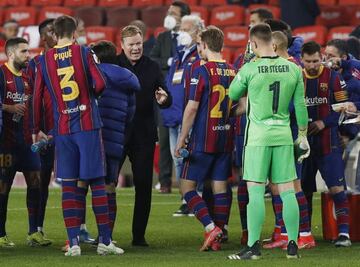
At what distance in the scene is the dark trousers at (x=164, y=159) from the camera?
16.7m

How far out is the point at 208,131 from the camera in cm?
1107

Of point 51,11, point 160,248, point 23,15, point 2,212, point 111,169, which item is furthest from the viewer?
point 23,15

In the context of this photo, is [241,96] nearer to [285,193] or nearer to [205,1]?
[285,193]

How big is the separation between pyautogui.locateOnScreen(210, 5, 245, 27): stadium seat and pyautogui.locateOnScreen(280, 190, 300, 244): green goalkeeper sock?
1132 cm

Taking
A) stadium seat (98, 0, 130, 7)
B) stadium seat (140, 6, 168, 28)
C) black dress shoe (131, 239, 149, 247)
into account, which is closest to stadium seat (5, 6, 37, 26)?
stadium seat (98, 0, 130, 7)

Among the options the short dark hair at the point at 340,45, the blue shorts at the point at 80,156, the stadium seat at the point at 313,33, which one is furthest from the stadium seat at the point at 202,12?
the blue shorts at the point at 80,156

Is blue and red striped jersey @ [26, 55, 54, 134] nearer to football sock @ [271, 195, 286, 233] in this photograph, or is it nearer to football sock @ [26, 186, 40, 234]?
football sock @ [26, 186, 40, 234]

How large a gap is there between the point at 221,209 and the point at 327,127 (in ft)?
3.94

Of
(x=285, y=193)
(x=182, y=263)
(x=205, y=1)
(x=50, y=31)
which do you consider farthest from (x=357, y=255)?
(x=205, y=1)

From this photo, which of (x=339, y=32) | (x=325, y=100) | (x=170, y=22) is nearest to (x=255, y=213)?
(x=325, y=100)

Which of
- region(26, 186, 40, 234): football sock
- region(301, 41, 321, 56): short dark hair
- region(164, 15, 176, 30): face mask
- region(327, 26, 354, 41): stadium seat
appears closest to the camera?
region(301, 41, 321, 56): short dark hair

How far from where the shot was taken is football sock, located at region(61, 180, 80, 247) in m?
10.4

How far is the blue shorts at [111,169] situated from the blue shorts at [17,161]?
3.20 ft

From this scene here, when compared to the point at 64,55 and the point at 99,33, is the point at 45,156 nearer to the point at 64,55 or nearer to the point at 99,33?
the point at 64,55
